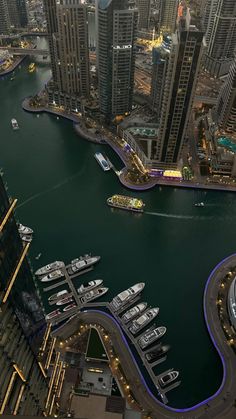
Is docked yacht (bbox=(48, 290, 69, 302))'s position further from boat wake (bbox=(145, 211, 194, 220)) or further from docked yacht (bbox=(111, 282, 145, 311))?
boat wake (bbox=(145, 211, 194, 220))

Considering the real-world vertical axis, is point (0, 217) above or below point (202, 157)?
above

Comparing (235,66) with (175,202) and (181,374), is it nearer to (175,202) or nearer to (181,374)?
(175,202)

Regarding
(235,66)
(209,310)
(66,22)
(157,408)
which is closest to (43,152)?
(66,22)

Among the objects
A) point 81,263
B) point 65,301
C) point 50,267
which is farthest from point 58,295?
point 81,263

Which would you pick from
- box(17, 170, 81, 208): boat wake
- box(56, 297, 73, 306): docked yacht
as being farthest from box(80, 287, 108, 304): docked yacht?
box(17, 170, 81, 208): boat wake

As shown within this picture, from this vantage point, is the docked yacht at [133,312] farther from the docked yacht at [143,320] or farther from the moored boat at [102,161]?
the moored boat at [102,161]

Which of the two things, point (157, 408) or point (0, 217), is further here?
point (157, 408)

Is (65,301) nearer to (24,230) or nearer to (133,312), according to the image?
(133,312)
